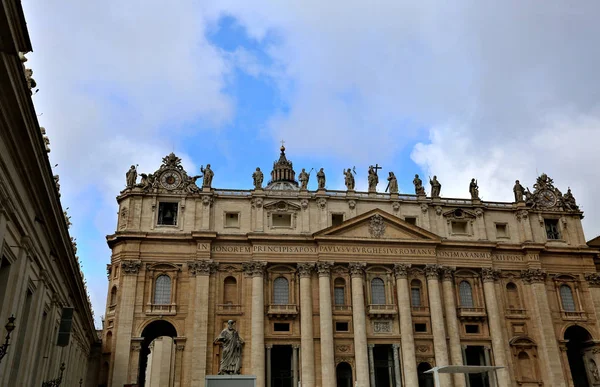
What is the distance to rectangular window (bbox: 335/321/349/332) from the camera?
150 ft

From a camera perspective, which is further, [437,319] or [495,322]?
[495,322]

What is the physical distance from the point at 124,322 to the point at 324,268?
642 inches

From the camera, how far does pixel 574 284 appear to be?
5131cm

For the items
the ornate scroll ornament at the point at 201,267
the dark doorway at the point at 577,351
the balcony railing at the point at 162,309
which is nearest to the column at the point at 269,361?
the ornate scroll ornament at the point at 201,267

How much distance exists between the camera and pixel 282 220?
4912 centimetres

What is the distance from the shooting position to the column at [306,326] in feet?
142

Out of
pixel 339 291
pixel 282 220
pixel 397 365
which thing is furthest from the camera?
pixel 282 220

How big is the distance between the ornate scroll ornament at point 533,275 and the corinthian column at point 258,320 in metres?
23.4

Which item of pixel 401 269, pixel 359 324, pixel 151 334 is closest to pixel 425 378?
pixel 359 324

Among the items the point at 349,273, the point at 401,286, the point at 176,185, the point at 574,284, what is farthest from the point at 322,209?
the point at 574,284

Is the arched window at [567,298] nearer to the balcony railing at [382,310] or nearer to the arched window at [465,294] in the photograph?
the arched window at [465,294]

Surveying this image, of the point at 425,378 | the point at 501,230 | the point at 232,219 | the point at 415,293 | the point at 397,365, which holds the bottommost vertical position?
the point at 425,378

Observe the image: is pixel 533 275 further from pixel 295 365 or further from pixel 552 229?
pixel 295 365

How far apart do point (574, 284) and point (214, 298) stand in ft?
107
